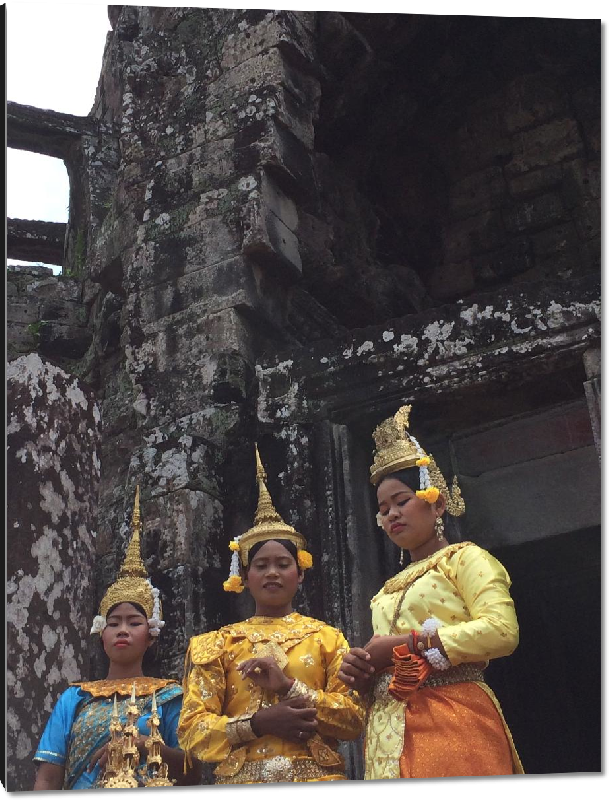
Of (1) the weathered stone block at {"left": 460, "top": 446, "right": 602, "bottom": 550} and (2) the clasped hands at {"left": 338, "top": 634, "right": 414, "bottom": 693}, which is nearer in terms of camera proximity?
(2) the clasped hands at {"left": 338, "top": 634, "right": 414, "bottom": 693}

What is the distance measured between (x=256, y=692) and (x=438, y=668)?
2.04ft

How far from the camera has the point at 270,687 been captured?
3.66m

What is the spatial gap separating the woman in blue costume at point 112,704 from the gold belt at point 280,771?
0.24 meters

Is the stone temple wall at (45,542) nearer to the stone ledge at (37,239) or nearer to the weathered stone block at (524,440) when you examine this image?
the weathered stone block at (524,440)

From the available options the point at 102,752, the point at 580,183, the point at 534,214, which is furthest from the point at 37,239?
the point at 102,752

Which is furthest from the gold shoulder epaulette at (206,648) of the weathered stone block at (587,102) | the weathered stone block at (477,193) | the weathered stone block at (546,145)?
the weathered stone block at (587,102)

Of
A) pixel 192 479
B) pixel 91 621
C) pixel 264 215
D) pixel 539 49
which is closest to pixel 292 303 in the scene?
pixel 264 215

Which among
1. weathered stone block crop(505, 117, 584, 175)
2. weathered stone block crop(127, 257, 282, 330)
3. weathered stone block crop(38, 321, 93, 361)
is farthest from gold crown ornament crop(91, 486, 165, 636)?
weathered stone block crop(505, 117, 584, 175)

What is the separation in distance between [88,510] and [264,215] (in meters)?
1.73

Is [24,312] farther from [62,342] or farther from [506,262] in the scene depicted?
[506,262]

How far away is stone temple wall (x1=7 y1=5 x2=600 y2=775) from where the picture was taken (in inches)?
190

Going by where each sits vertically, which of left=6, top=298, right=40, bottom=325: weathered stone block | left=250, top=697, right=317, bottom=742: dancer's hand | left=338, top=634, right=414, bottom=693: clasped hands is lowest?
left=250, top=697, right=317, bottom=742: dancer's hand

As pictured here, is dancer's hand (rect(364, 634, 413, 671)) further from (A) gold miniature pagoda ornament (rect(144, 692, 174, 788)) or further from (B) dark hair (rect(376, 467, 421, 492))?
(A) gold miniature pagoda ornament (rect(144, 692, 174, 788))

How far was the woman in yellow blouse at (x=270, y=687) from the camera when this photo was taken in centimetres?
363
